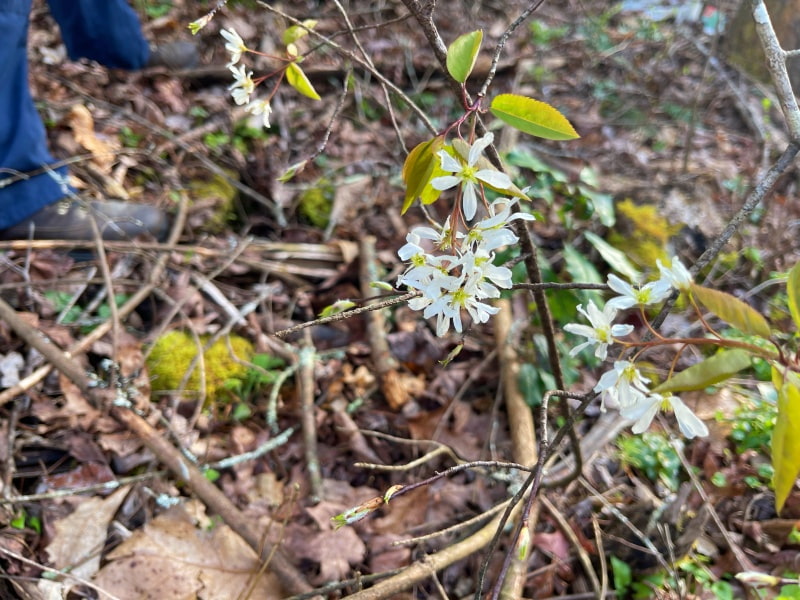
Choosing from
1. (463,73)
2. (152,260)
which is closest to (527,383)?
(463,73)

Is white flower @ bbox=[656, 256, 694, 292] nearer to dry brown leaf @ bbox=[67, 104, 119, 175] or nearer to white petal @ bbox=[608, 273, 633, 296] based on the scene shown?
white petal @ bbox=[608, 273, 633, 296]

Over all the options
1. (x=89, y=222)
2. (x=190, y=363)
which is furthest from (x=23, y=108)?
(x=190, y=363)

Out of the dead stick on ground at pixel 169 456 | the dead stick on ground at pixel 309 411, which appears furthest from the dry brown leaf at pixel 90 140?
the dead stick on ground at pixel 309 411

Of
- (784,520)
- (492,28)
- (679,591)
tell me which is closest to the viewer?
(679,591)

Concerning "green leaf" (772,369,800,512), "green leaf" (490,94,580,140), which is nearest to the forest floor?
"green leaf" (490,94,580,140)

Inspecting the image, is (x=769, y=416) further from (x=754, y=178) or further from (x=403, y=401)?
(x=754, y=178)

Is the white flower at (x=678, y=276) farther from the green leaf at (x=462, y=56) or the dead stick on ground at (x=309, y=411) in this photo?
the dead stick on ground at (x=309, y=411)
